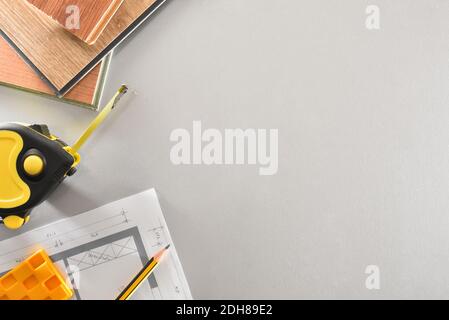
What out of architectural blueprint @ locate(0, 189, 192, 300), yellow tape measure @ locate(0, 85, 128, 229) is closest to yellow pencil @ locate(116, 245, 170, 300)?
architectural blueprint @ locate(0, 189, 192, 300)

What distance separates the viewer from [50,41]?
55cm

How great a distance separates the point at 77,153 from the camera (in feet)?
1.89

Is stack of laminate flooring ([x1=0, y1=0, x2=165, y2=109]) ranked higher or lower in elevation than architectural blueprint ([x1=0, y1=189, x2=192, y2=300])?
higher

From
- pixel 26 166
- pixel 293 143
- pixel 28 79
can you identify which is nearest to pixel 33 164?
pixel 26 166

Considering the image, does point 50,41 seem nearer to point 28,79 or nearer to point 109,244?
point 28,79

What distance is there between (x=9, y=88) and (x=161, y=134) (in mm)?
204

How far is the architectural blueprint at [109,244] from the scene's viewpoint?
0.58 metres

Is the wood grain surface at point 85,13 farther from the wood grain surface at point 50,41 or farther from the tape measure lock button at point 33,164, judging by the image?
the tape measure lock button at point 33,164

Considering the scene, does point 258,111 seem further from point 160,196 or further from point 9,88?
point 9,88

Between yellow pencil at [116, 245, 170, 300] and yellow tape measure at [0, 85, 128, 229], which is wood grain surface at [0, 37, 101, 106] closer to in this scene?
yellow tape measure at [0, 85, 128, 229]

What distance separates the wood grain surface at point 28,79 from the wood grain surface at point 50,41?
13mm

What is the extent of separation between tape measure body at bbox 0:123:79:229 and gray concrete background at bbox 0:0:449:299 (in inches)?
2.5

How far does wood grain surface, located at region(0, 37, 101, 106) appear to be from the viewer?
1.81 ft

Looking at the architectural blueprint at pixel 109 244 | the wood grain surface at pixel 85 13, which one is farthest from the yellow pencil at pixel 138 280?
the wood grain surface at pixel 85 13
